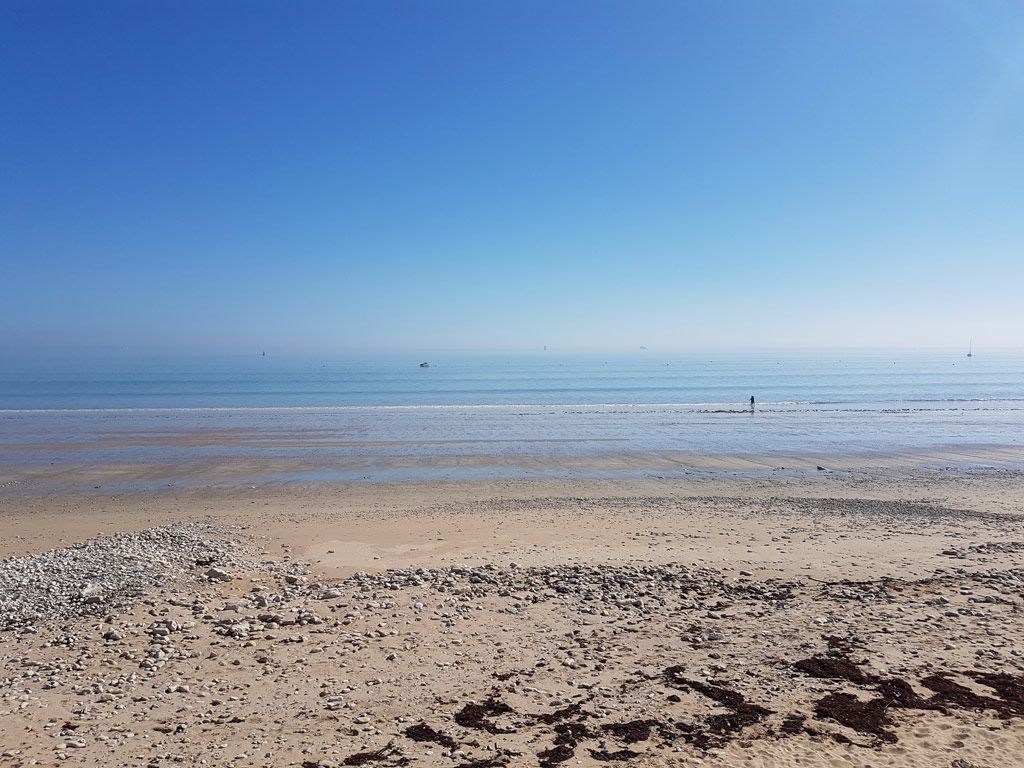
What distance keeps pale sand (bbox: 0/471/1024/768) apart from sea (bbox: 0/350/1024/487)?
11717mm

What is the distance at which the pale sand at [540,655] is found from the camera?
634cm

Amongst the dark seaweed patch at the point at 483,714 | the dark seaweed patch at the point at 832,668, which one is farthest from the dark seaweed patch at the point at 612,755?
the dark seaweed patch at the point at 832,668

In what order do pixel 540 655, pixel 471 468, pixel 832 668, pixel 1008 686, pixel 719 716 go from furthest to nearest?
pixel 471 468 → pixel 540 655 → pixel 832 668 → pixel 1008 686 → pixel 719 716

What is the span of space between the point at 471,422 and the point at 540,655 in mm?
34366

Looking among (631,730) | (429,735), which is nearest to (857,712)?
(631,730)

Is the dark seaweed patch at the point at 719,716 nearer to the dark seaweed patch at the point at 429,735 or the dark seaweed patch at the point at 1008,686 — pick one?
the dark seaweed patch at the point at 429,735

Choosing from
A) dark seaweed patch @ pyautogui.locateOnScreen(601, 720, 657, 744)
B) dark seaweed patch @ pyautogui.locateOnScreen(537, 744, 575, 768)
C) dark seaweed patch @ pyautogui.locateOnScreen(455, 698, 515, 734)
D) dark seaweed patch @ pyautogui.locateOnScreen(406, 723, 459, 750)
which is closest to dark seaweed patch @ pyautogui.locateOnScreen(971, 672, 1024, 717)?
dark seaweed patch @ pyautogui.locateOnScreen(601, 720, 657, 744)

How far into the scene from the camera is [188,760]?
609cm

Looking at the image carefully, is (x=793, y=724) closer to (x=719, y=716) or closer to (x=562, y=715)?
(x=719, y=716)

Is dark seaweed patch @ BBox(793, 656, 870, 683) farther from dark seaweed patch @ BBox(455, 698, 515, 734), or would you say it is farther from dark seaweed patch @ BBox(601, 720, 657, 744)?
dark seaweed patch @ BBox(455, 698, 515, 734)

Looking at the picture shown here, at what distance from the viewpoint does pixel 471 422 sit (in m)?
42.6

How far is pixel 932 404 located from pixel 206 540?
58.8 meters

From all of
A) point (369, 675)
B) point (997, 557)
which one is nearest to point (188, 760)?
point (369, 675)

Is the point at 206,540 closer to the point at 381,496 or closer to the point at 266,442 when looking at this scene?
the point at 381,496
